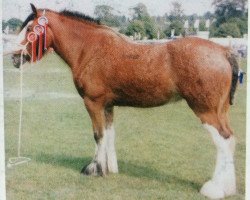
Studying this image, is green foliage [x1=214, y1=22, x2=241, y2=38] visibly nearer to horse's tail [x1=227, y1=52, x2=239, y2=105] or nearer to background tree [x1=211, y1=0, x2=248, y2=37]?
background tree [x1=211, y1=0, x2=248, y2=37]

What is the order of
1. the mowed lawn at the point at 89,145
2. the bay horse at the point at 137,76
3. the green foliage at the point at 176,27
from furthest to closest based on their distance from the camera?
the green foliage at the point at 176,27
the mowed lawn at the point at 89,145
the bay horse at the point at 137,76

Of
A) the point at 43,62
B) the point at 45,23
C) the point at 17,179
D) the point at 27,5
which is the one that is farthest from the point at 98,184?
the point at 27,5

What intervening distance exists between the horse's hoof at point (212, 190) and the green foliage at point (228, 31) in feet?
2.45

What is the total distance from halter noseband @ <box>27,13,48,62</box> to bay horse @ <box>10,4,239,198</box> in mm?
19

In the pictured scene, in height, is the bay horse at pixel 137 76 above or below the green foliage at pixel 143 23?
below

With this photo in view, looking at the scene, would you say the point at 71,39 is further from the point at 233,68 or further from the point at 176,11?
the point at 233,68

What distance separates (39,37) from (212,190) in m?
1.17

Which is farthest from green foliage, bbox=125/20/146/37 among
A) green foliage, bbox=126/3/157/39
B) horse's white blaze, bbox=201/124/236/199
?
horse's white blaze, bbox=201/124/236/199

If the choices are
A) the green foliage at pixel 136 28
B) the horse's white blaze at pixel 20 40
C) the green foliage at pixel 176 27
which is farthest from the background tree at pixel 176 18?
the horse's white blaze at pixel 20 40

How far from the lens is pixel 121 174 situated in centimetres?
244

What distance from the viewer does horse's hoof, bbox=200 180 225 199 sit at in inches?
85.3

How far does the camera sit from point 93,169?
244 centimetres

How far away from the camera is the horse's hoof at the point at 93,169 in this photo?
2432mm

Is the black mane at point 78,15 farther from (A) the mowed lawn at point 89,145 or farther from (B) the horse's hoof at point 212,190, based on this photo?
(B) the horse's hoof at point 212,190
